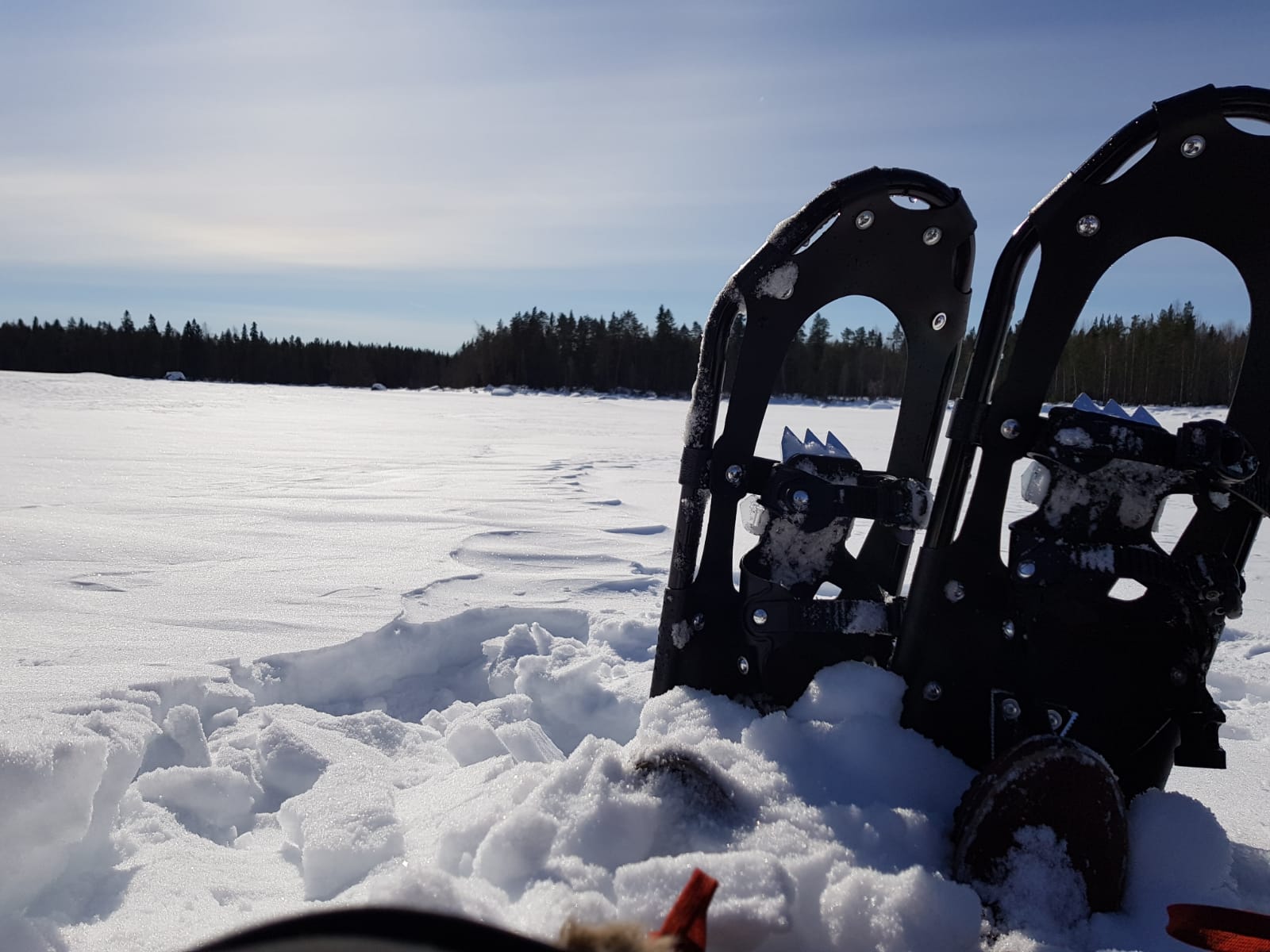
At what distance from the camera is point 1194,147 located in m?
1.35

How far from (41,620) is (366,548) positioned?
1.44 metres

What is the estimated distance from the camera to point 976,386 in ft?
4.84

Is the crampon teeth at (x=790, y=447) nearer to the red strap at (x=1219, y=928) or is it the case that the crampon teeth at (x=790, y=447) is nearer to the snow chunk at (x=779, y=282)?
the snow chunk at (x=779, y=282)

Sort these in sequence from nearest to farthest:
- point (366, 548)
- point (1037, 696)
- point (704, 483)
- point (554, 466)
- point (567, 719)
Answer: point (1037, 696) < point (704, 483) < point (567, 719) < point (366, 548) < point (554, 466)

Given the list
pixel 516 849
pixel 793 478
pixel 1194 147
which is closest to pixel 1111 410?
pixel 1194 147

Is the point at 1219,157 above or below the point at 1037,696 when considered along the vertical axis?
above

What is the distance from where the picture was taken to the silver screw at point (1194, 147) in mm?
1343

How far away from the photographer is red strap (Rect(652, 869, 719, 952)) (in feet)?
2.79

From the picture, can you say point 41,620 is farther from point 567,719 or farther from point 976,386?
point 976,386

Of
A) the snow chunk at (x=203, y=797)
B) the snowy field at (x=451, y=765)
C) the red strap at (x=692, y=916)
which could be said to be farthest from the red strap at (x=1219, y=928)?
the snow chunk at (x=203, y=797)

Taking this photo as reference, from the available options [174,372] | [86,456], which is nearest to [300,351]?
[174,372]

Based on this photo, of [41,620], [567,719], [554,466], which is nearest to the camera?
[567,719]

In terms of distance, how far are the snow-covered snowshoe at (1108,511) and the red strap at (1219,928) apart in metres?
0.38

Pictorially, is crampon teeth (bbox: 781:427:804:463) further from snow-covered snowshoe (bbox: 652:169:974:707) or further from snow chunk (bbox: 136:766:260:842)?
snow chunk (bbox: 136:766:260:842)
